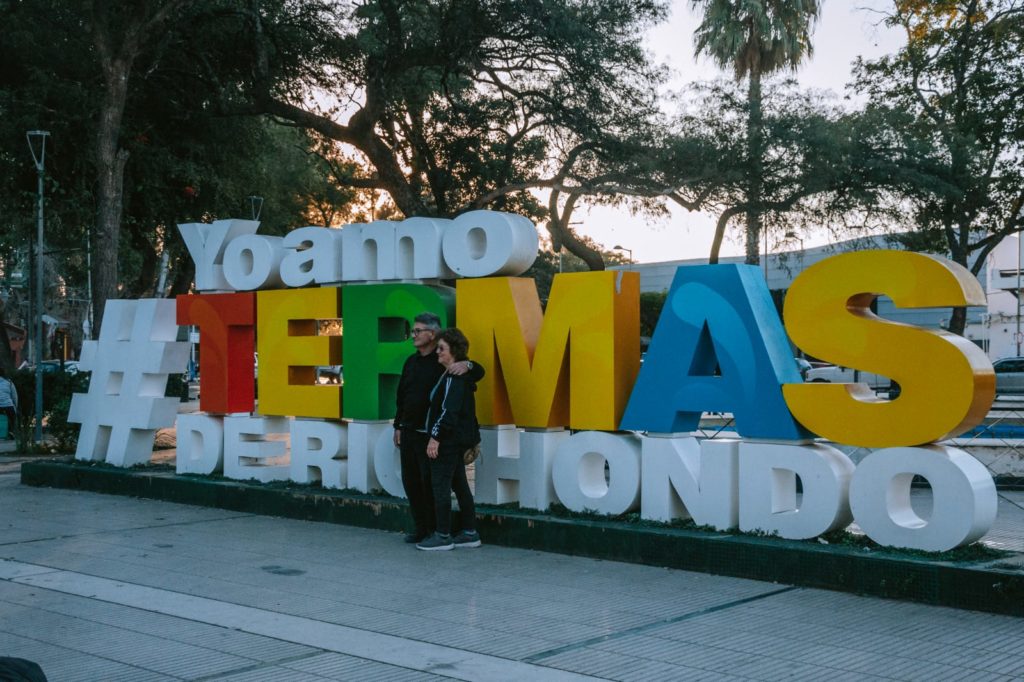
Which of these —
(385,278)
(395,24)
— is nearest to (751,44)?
(395,24)

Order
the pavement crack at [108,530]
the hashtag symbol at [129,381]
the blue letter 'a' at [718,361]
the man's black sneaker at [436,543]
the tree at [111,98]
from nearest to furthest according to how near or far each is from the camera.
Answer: the blue letter 'a' at [718,361], the man's black sneaker at [436,543], the pavement crack at [108,530], the hashtag symbol at [129,381], the tree at [111,98]

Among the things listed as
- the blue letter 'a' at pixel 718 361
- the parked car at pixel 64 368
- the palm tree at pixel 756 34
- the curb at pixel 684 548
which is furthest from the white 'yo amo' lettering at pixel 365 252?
the palm tree at pixel 756 34

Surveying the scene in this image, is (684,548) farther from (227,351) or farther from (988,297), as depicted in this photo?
(988,297)

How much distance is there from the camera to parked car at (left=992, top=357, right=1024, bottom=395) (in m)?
34.3

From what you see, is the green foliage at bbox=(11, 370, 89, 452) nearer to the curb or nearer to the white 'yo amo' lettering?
the white 'yo amo' lettering

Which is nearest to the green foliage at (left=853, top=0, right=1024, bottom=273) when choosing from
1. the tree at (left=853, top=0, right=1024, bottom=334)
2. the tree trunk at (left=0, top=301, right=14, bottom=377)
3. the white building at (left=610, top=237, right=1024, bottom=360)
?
the tree at (left=853, top=0, right=1024, bottom=334)

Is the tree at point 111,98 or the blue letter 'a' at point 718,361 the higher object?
the tree at point 111,98

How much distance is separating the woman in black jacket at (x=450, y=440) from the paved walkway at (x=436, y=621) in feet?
0.91

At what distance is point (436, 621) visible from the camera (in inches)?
258

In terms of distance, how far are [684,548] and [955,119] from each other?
17151 millimetres

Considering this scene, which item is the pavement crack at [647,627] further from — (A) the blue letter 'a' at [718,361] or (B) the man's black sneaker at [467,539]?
(B) the man's black sneaker at [467,539]

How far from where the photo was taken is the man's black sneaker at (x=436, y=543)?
8852 millimetres

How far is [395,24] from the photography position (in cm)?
1817

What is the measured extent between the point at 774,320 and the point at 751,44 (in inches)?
1235
